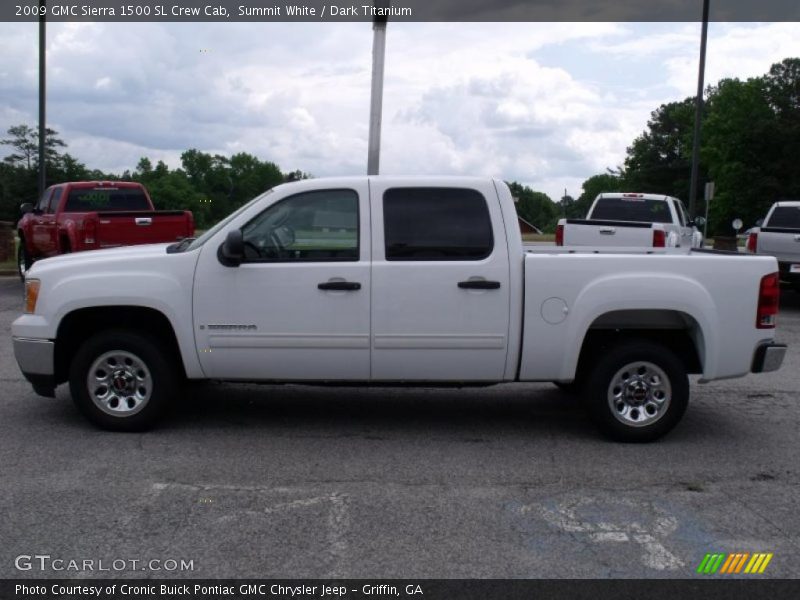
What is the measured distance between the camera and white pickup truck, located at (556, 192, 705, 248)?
46.3 ft

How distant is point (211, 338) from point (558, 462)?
104 inches

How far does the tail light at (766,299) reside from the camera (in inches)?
250

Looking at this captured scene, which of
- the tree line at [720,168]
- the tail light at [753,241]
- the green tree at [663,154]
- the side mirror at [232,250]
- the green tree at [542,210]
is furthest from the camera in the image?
the green tree at [542,210]

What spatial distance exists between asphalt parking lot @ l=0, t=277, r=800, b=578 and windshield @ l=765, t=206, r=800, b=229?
29.3 feet

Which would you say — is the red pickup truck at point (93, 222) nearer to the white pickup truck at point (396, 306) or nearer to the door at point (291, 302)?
the white pickup truck at point (396, 306)

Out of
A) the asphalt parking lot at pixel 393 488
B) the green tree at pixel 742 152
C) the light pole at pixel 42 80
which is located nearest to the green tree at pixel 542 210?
the green tree at pixel 742 152

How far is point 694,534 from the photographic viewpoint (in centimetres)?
476

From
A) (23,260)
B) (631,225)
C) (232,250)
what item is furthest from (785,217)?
(23,260)

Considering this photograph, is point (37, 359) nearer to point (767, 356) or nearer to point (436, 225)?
point (436, 225)

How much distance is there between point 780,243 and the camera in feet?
49.3

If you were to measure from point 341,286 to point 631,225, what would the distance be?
9064 millimetres

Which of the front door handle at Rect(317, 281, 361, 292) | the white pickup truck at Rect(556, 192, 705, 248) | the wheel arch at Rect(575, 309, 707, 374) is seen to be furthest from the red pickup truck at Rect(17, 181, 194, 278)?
the wheel arch at Rect(575, 309, 707, 374)

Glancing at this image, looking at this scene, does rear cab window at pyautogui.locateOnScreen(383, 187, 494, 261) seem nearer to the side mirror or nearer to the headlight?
the side mirror
